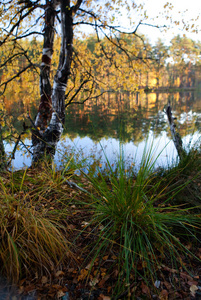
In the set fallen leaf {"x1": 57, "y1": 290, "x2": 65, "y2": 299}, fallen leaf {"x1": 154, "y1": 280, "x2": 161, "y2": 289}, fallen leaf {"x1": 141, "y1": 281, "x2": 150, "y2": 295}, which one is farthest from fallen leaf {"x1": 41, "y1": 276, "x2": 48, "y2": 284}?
fallen leaf {"x1": 154, "y1": 280, "x2": 161, "y2": 289}

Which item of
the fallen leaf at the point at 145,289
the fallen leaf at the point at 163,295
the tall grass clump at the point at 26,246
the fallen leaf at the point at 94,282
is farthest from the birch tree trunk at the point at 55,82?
the fallen leaf at the point at 163,295

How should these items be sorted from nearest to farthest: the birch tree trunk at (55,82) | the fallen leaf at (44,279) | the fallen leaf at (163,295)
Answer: the fallen leaf at (163,295), the fallen leaf at (44,279), the birch tree trunk at (55,82)

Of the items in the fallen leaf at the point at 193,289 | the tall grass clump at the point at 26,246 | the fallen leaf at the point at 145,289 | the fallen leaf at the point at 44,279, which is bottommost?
the fallen leaf at the point at 193,289

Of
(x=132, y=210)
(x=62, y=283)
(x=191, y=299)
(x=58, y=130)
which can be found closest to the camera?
(x=191, y=299)

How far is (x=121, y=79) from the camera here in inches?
264

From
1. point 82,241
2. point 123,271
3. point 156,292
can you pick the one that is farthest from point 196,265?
point 82,241

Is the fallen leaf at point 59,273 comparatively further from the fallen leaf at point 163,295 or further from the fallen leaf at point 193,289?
the fallen leaf at point 193,289

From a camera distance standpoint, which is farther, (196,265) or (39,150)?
(39,150)

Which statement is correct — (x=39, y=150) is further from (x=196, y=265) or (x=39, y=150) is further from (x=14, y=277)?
(x=196, y=265)

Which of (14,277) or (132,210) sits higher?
(132,210)

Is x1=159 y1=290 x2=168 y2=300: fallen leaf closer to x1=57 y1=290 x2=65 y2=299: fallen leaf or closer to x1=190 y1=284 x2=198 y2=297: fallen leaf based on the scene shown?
x1=190 y1=284 x2=198 y2=297: fallen leaf

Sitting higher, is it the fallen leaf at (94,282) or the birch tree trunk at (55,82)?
the birch tree trunk at (55,82)

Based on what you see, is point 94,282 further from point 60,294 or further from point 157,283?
point 157,283

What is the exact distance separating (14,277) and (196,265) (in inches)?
71.6
